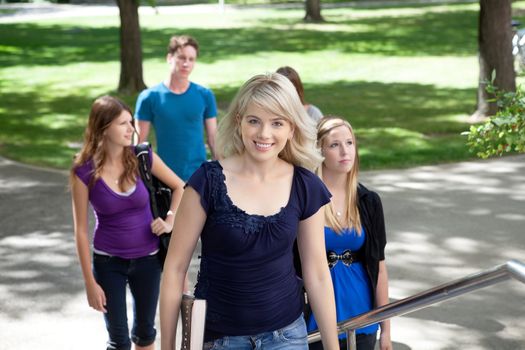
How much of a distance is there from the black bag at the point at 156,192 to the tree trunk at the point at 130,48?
14106 mm

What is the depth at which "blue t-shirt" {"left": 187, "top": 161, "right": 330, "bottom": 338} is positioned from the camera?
141 inches

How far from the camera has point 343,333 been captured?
4.69m

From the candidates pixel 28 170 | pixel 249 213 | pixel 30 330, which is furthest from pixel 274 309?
pixel 28 170

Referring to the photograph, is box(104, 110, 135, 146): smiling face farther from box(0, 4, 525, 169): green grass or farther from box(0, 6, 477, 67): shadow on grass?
box(0, 6, 477, 67): shadow on grass

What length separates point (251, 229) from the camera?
358 centimetres

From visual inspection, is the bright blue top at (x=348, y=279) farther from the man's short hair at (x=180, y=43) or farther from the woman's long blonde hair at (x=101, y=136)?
the man's short hair at (x=180, y=43)

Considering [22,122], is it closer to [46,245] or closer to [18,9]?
[46,245]

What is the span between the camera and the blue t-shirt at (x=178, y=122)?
7738mm

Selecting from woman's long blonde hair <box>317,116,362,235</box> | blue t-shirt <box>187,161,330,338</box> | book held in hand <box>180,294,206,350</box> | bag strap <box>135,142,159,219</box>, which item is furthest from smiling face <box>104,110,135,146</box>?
book held in hand <box>180,294,206,350</box>

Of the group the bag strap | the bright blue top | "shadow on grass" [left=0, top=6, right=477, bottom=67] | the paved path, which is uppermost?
the bag strap

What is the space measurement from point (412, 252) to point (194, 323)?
5675 mm

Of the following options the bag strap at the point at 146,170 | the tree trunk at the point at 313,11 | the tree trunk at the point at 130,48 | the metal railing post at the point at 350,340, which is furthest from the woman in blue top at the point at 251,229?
the tree trunk at the point at 313,11

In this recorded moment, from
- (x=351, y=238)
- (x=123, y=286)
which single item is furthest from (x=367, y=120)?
(x=351, y=238)

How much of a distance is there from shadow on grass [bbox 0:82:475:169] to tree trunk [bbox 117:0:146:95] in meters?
0.86
